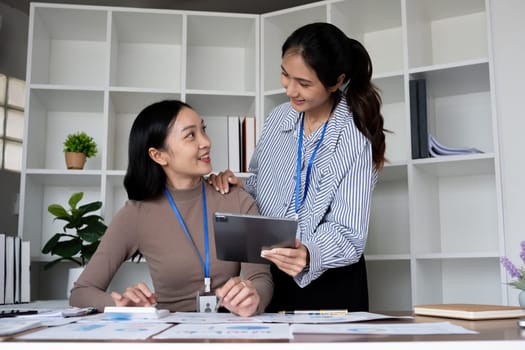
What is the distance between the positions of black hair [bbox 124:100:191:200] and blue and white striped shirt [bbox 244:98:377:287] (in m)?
0.33

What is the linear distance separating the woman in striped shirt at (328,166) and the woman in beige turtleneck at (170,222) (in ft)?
0.32

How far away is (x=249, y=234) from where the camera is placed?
1.47 metres

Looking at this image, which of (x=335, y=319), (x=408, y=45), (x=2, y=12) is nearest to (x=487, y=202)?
(x=408, y=45)

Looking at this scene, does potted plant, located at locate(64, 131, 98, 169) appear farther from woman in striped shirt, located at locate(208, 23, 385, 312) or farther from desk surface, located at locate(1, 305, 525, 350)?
desk surface, located at locate(1, 305, 525, 350)

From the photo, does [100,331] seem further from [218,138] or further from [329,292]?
[218,138]

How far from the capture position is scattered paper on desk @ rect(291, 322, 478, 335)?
99 cm

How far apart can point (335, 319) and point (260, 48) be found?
2328 millimetres

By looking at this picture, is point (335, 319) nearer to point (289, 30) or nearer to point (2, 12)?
point (289, 30)

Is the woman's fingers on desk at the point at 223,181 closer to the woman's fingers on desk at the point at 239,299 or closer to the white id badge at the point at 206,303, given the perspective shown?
the white id badge at the point at 206,303

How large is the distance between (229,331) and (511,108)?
7.14 ft

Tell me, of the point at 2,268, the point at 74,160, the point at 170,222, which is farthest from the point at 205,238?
the point at 74,160

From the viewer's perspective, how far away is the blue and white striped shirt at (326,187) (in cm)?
169

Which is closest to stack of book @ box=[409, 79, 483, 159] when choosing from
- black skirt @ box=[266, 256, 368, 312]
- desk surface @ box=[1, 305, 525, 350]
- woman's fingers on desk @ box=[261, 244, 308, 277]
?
black skirt @ box=[266, 256, 368, 312]

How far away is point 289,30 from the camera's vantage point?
11.2ft
